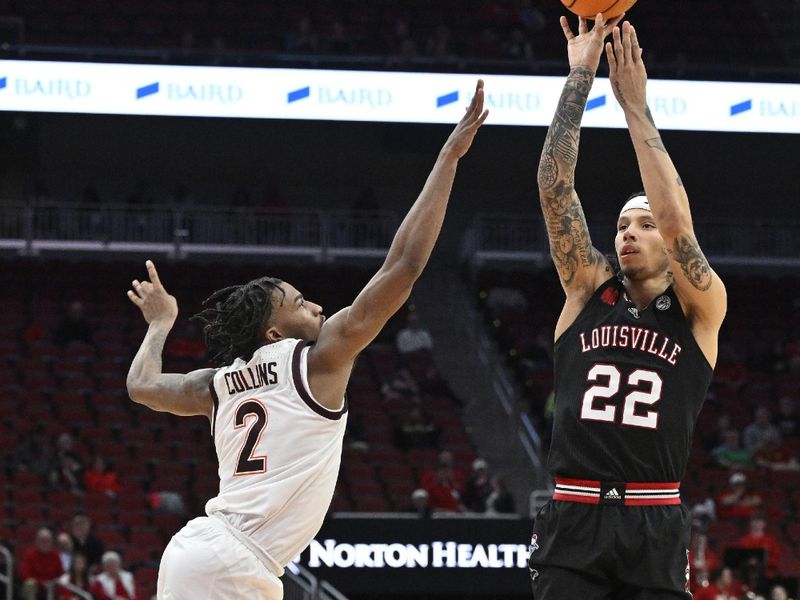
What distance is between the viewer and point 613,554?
441 centimetres

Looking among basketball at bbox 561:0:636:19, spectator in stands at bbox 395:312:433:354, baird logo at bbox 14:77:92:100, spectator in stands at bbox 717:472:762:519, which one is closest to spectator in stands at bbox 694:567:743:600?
spectator in stands at bbox 717:472:762:519

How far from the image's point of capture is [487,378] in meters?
21.5

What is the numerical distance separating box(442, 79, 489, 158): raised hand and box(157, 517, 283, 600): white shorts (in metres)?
1.53

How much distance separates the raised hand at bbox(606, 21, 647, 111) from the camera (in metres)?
4.77

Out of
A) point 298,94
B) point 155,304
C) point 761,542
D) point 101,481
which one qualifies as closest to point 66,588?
point 101,481

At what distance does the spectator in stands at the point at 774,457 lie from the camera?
17.7m

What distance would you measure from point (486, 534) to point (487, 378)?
7.06m

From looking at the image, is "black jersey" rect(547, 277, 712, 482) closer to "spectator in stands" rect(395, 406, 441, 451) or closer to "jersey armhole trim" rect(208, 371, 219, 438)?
"jersey armhole trim" rect(208, 371, 219, 438)

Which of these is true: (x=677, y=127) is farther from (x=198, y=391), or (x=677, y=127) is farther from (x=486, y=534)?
(x=198, y=391)

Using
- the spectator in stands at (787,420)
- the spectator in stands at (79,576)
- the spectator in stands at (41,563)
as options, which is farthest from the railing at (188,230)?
the spectator in stands at (79,576)

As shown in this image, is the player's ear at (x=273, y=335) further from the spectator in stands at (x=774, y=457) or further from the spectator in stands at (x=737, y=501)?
the spectator in stands at (x=774, y=457)

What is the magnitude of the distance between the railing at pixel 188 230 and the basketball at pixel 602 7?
15.6 m

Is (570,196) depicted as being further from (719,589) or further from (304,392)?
(719,589)

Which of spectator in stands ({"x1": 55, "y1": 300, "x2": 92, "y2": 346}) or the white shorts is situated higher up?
spectator in stands ({"x1": 55, "y1": 300, "x2": 92, "y2": 346})
